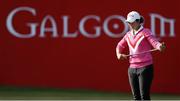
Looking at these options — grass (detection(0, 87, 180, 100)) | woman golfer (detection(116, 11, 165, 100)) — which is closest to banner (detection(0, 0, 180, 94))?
grass (detection(0, 87, 180, 100))

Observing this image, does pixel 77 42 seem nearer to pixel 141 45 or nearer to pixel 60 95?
pixel 60 95

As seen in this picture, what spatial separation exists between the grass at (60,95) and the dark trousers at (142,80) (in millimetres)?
2553

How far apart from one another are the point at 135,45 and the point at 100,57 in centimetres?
337

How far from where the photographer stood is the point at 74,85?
10.8 m

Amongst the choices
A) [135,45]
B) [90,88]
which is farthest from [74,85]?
[135,45]

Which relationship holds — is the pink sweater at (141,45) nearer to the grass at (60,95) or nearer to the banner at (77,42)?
the grass at (60,95)

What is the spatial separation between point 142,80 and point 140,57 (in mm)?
293

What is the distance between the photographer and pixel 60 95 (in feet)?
33.3

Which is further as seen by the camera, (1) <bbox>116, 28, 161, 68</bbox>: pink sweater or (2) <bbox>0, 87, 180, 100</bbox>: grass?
(2) <bbox>0, 87, 180, 100</bbox>: grass

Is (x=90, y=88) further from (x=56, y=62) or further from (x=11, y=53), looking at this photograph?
(x=11, y=53)

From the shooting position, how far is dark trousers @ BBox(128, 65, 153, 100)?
285 inches

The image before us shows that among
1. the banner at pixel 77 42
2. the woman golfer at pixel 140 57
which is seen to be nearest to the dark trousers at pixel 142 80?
the woman golfer at pixel 140 57

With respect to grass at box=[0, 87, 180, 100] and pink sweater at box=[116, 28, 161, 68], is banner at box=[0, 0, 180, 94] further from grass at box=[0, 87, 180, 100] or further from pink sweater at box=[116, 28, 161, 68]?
pink sweater at box=[116, 28, 161, 68]

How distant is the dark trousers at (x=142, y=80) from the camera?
7.25 m
